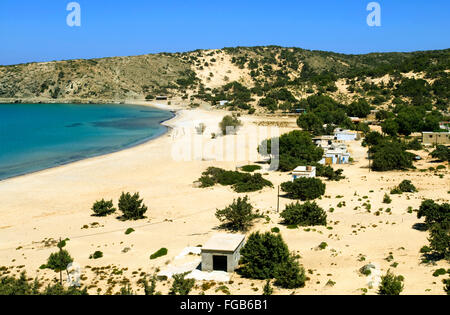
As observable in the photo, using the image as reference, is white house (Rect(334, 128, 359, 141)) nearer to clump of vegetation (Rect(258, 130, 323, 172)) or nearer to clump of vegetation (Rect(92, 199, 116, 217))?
clump of vegetation (Rect(258, 130, 323, 172))

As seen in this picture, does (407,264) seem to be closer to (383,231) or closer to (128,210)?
(383,231)

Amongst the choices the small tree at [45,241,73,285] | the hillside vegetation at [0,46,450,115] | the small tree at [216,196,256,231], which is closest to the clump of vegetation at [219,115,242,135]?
the hillside vegetation at [0,46,450,115]

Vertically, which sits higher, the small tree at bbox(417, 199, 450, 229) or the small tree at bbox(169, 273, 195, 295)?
the small tree at bbox(417, 199, 450, 229)


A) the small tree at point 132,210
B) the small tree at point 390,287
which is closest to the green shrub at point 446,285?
the small tree at point 390,287

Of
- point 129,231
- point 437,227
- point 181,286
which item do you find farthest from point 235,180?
point 181,286

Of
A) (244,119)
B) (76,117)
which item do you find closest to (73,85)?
(76,117)

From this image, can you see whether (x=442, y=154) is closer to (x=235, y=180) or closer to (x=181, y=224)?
(x=235, y=180)
